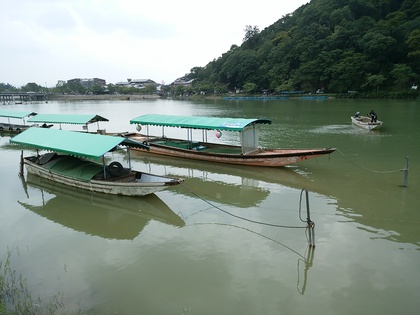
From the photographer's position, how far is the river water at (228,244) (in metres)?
5.92

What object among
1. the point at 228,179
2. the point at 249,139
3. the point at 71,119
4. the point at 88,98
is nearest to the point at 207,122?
the point at 249,139

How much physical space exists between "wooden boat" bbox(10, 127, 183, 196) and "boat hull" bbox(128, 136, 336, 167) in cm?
467

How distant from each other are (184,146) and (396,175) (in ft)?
34.7

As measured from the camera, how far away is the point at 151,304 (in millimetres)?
5824

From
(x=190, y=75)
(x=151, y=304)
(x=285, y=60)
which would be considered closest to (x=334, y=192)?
(x=151, y=304)

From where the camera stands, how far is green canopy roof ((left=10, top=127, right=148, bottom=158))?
10.9 m

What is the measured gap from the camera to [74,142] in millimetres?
12102

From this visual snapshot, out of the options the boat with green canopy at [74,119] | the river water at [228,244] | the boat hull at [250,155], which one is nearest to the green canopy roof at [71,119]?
the boat with green canopy at [74,119]

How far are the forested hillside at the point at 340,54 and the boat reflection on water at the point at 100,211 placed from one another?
2264 inches

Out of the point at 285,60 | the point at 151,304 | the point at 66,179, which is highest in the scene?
the point at 285,60

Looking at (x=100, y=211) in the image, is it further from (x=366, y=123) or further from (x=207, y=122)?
(x=366, y=123)

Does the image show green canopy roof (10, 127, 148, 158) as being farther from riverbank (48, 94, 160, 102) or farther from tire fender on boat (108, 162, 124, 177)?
riverbank (48, 94, 160, 102)

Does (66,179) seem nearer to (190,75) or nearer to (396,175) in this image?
(396,175)

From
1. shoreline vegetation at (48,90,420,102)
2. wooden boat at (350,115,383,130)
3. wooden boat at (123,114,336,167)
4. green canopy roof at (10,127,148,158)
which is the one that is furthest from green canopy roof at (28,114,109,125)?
shoreline vegetation at (48,90,420,102)
